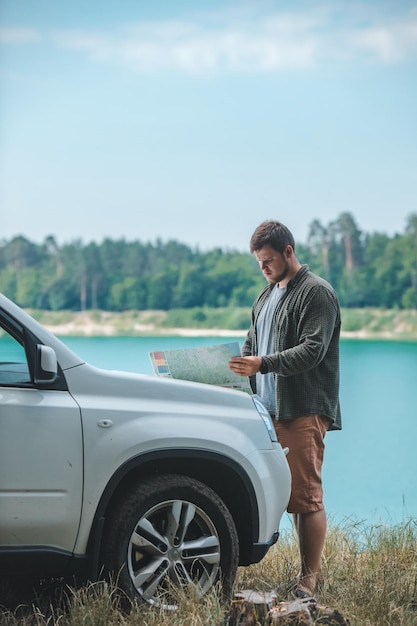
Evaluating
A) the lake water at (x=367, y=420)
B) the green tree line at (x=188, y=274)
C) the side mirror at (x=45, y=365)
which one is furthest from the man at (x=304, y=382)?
the green tree line at (x=188, y=274)

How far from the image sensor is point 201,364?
379 centimetres

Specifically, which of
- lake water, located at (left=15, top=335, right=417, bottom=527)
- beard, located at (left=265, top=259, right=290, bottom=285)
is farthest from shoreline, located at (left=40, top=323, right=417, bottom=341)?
beard, located at (left=265, top=259, right=290, bottom=285)

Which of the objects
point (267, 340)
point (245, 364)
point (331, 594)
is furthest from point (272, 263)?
point (331, 594)

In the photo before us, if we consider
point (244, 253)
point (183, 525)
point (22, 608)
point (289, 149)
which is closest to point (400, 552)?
point (183, 525)

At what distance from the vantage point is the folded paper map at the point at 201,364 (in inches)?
149

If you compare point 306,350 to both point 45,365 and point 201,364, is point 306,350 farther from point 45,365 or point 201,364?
point 45,365

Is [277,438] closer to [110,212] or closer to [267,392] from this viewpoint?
[267,392]

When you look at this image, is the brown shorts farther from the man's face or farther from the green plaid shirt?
the man's face

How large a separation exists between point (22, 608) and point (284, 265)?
1.64 m

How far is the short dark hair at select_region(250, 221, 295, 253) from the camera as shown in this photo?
3902 mm

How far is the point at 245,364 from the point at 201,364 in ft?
0.55

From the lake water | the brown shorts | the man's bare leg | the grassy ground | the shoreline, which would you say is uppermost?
the brown shorts

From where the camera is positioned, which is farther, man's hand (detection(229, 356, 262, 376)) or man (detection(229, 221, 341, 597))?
man (detection(229, 221, 341, 597))

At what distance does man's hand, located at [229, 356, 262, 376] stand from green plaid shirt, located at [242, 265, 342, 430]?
0.16 ft
